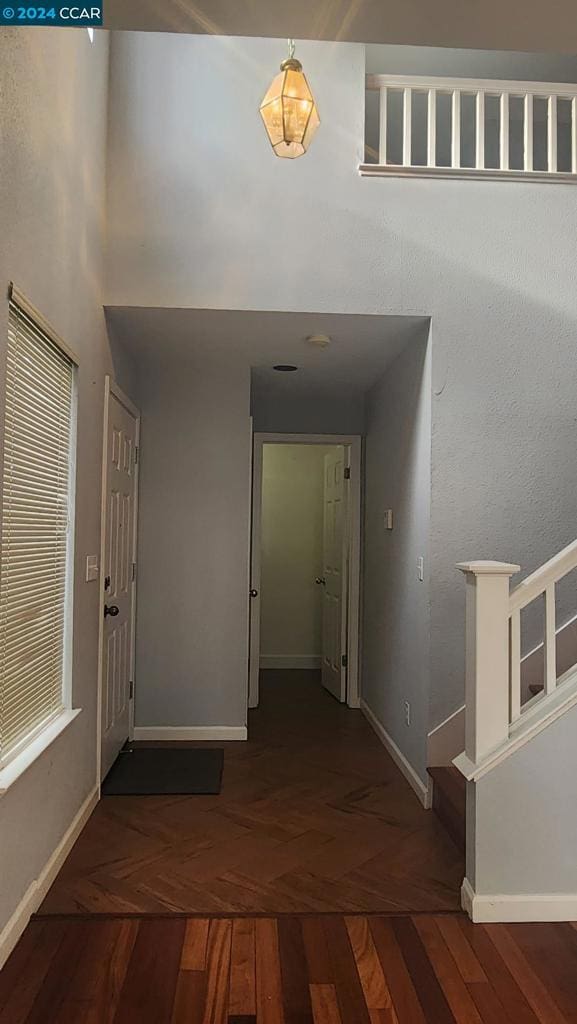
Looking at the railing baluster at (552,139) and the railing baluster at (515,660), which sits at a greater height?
the railing baluster at (552,139)

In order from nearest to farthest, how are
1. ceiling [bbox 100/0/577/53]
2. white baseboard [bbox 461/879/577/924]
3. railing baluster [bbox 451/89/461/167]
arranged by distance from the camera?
ceiling [bbox 100/0/577/53] < white baseboard [bbox 461/879/577/924] < railing baluster [bbox 451/89/461/167]

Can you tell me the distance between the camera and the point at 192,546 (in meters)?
4.32

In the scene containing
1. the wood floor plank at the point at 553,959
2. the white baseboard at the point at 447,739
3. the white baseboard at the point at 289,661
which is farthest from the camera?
the white baseboard at the point at 289,661

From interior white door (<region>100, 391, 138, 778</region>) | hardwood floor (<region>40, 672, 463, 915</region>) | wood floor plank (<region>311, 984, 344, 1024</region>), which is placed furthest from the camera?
interior white door (<region>100, 391, 138, 778</region>)

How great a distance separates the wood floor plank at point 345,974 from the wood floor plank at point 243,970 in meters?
0.24

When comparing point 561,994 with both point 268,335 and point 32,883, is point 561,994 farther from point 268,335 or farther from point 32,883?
point 268,335

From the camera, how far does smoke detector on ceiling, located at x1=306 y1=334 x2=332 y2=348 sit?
145 inches

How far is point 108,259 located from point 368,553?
Result: 2.68m

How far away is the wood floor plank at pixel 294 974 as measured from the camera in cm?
185

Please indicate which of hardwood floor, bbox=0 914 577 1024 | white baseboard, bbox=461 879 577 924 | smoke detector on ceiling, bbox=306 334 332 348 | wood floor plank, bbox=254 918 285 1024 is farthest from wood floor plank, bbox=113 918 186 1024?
smoke detector on ceiling, bbox=306 334 332 348

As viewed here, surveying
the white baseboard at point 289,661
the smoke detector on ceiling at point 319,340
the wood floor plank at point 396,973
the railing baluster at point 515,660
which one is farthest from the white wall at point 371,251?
the white baseboard at point 289,661

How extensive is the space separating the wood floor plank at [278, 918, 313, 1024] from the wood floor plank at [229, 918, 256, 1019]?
9 cm

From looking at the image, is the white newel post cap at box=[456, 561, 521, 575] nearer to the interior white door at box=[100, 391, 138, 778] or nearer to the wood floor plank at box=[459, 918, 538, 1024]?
the wood floor plank at box=[459, 918, 538, 1024]

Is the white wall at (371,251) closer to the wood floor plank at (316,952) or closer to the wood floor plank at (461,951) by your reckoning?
the wood floor plank at (461,951)
